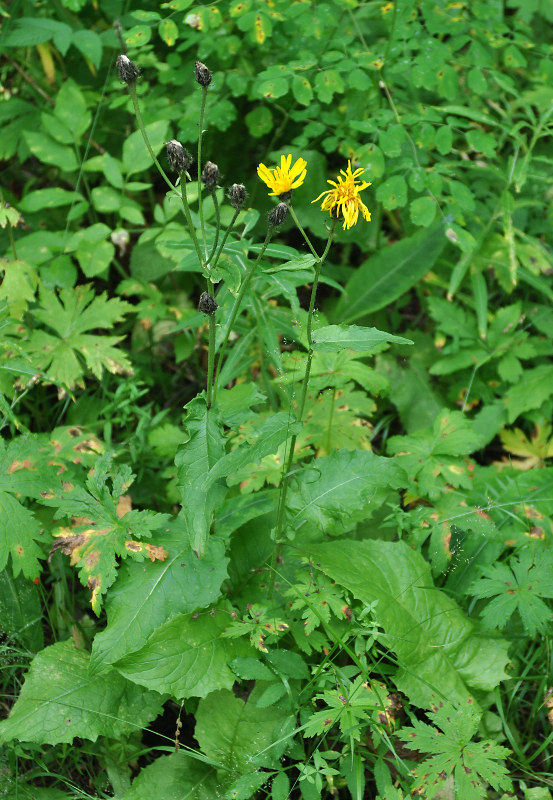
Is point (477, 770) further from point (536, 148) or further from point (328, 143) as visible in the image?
point (536, 148)

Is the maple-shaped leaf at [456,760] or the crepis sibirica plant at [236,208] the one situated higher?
the crepis sibirica plant at [236,208]

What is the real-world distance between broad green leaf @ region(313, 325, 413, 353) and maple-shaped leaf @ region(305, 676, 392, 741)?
32.5 inches

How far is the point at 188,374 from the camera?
3.03 metres

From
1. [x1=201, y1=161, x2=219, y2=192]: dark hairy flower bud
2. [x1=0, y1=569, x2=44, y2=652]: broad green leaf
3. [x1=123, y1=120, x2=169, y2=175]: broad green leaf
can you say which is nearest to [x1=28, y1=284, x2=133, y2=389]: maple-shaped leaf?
[x1=123, y1=120, x2=169, y2=175]: broad green leaf

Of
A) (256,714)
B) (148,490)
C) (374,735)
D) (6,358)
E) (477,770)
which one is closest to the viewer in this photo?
(477,770)

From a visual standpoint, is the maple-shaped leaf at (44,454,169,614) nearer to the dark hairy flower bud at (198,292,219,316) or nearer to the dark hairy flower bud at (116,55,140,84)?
the dark hairy flower bud at (198,292,219,316)

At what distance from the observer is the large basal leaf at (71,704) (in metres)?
1.73

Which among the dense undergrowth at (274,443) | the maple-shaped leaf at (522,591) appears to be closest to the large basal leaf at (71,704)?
the dense undergrowth at (274,443)

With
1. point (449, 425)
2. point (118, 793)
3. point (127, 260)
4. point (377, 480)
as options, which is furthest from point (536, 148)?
point (118, 793)

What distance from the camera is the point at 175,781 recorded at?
5.92 feet

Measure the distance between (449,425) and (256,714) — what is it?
1.10 meters

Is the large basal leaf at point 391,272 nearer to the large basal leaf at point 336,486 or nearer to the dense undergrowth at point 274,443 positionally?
the dense undergrowth at point 274,443

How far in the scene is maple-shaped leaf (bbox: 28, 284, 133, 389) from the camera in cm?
247

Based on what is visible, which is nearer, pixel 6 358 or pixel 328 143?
pixel 6 358
